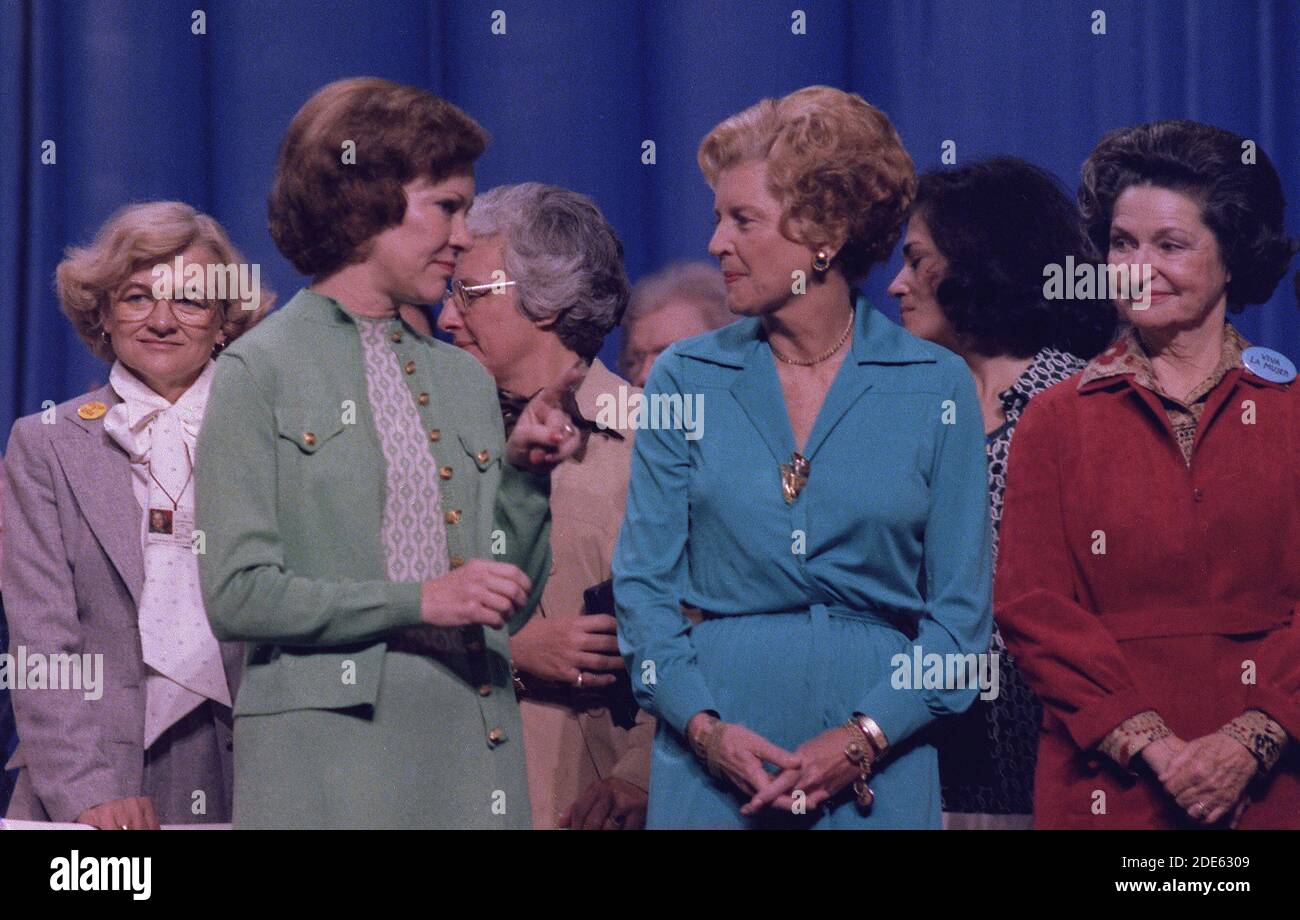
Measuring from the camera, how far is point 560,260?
3318 millimetres

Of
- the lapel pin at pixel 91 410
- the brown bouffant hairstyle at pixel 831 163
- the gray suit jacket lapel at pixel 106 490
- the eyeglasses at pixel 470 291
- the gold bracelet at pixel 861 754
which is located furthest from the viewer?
the eyeglasses at pixel 470 291

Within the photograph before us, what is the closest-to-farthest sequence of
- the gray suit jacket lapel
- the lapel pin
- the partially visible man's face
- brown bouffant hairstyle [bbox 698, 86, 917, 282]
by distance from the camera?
brown bouffant hairstyle [bbox 698, 86, 917, 282] → the gray suit jacket lapel → the lapel pin → the partially visible man's face

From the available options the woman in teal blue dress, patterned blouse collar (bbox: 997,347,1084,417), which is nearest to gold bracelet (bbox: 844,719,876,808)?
the woman in teal blue dress

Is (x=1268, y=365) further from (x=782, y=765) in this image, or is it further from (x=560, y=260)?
(x=560, y=260)

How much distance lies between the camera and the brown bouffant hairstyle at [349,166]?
107 inches

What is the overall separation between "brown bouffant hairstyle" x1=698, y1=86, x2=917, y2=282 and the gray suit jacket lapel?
→ 1.14 meters

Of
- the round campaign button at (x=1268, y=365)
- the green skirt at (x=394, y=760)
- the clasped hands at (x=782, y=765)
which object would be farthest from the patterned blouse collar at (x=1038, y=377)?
the green skirt at (x=394, y=760)

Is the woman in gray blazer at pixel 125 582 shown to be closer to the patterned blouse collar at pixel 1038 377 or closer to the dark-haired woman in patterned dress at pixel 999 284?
the dark-haired woman in patterned dress at pixel 999 284

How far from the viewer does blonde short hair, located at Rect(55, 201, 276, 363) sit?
127 inches

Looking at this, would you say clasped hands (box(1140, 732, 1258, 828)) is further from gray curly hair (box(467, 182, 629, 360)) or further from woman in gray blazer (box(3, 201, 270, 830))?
woman in gray blazer (box(3, 201, 270, 830))

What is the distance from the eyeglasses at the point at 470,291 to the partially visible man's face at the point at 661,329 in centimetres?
32

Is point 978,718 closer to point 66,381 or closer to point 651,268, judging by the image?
point 651,268

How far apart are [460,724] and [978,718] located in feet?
3.12
